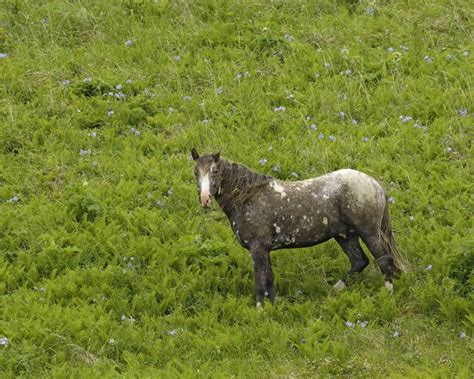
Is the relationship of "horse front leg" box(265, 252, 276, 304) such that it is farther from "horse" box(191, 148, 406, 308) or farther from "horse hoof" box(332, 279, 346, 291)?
"horse hoof" box(332, 279, 346, 291)

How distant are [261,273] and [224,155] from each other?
3.78m

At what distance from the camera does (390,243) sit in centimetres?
1093

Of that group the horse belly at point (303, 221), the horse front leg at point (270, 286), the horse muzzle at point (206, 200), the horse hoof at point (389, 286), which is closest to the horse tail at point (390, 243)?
the horse hoof at point (389, 286)

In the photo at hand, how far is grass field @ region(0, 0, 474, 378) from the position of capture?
382 inches

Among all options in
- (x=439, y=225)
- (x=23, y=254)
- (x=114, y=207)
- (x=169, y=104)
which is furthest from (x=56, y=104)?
(x=439, y=225)

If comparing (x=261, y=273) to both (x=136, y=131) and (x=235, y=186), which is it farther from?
(x=136, y=131)

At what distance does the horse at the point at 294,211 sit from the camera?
10602 mm

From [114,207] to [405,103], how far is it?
18.1 feet

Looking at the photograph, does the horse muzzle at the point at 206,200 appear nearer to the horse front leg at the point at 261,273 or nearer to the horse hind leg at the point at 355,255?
the horse front leg at the point at 261,273

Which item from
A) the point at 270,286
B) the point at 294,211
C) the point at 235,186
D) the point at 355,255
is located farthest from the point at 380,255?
Result: the point at 235,186

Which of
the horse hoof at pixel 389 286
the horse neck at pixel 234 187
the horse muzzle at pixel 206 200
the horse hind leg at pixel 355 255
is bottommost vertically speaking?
the horse hoof at pixel 389 286

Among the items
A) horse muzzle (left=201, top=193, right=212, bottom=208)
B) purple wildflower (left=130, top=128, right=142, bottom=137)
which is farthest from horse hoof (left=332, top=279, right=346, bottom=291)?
purple wildflower (left=130, top=128, right=142, bottom=137)

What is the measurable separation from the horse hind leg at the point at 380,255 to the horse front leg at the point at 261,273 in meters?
1.24

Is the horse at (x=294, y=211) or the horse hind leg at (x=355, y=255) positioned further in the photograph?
the horse hind leg at (x=355, y=255)
